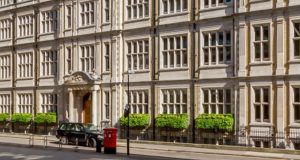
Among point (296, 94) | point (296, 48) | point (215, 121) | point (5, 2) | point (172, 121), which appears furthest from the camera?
point (5, 2)

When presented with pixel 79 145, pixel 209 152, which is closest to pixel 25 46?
pixel 79 145

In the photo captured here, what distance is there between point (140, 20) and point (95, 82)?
632cm

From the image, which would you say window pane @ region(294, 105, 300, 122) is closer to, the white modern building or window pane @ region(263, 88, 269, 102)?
the white modern building

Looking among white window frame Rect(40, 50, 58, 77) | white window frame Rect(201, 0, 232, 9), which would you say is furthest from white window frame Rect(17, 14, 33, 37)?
white window frame Rect(201, 0, 232, 9)

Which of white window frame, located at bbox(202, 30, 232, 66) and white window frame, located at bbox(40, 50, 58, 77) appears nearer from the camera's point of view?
white window frame, located at bbox(202, 30, 232, 66)

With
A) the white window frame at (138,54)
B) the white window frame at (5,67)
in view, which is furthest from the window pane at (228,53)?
A: the white window frame at (5,67)

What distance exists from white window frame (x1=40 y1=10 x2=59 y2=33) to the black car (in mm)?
13755

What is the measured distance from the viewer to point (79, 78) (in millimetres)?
47312

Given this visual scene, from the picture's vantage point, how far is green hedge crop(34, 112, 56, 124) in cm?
5047

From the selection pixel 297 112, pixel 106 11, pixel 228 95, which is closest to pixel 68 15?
pixel 106 11

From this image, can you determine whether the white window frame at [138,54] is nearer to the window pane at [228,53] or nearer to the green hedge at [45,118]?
the window pane at [228,53]

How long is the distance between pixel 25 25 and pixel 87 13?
9.89m

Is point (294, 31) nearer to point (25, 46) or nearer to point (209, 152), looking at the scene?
point (209, 152)

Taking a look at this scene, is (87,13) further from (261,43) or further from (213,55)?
(261,43)
